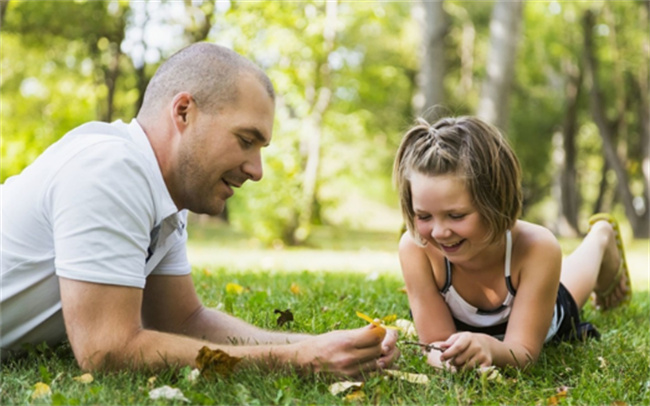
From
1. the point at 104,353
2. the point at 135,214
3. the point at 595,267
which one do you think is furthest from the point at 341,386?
the point at 595,267

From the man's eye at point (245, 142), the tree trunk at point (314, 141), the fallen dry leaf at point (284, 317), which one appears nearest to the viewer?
the man's eye at point (245, 142)

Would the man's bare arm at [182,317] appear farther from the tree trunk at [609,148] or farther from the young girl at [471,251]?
the tree trunk at [609,148]

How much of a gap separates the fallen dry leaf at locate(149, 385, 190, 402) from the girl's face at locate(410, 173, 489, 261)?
4.09 ft

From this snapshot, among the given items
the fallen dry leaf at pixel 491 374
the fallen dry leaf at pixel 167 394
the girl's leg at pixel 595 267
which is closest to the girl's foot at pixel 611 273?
the girl's leg at pixel 595 267

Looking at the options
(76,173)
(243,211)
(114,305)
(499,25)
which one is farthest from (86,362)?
(499,25)

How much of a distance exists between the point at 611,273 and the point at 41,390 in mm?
3690

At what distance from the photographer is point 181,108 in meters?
2.68

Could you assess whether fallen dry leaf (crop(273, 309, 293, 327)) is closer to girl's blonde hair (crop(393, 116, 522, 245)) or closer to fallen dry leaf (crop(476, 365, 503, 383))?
girl's blonde hair (crop(393, 116, 522, 245))

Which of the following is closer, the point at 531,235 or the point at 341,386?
the point at 341,386

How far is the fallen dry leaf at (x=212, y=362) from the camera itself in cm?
240

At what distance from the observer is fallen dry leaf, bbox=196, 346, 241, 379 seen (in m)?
2.40

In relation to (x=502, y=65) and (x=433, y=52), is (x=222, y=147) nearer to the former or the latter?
(x=502, y=65)

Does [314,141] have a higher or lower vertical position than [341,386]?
lower

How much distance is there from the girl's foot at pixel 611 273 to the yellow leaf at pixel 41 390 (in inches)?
142
